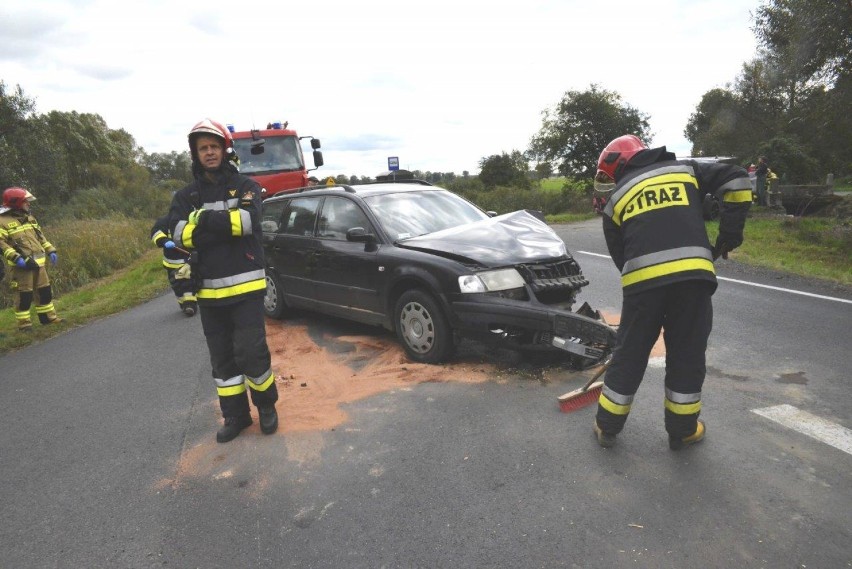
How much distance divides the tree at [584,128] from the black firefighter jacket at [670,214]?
2875cm

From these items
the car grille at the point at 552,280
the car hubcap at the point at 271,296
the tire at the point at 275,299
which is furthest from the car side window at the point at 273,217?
the car grille at the point at 552,280

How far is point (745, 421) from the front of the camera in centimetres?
346

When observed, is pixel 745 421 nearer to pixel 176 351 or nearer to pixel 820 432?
pixel 820 432

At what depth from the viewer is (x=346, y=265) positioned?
5574mm

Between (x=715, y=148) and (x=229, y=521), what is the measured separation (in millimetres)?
44820

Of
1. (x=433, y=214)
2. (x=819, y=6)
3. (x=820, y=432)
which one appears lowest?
(x=820, y=432)

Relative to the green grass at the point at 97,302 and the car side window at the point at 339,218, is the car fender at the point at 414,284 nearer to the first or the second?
the car side window at the point at 339,218

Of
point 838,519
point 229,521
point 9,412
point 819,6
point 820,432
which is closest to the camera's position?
point 838,519

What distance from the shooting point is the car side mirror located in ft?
16.8

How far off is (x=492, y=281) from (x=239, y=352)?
2038mm

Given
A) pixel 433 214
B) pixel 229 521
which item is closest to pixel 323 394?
pixel 229 521

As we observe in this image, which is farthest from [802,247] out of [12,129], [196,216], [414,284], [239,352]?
[12,129]

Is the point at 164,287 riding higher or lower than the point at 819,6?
lower

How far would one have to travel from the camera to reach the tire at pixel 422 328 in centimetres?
458
